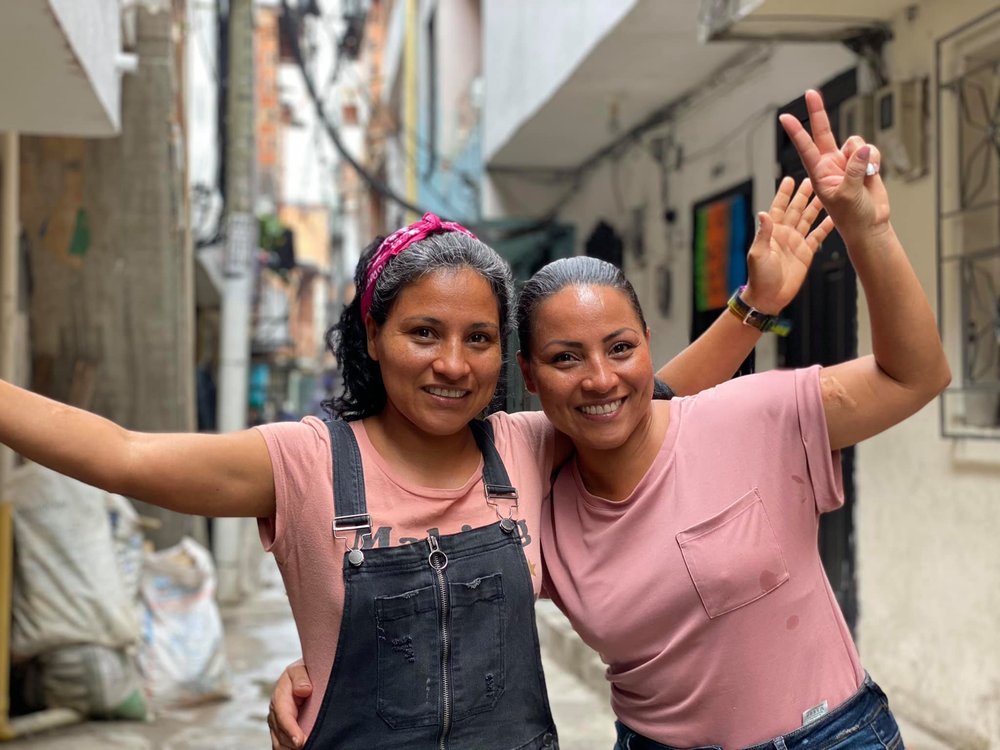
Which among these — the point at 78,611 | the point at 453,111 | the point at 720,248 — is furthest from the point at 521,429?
the point at 453,111

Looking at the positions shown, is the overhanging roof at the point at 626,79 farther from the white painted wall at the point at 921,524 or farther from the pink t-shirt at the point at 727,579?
the pink t-shirt at the point at 727,579

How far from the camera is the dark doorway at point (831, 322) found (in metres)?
2.45

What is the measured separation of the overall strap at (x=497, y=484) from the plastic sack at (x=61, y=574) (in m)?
3.37

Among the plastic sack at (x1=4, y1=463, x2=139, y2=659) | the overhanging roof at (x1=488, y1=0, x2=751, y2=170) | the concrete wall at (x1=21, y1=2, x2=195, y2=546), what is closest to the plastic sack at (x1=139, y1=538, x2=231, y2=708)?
the plastic sack at (x1=4, y1=463, x2=139, y2=659)

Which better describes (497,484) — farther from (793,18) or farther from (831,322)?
(793,18)

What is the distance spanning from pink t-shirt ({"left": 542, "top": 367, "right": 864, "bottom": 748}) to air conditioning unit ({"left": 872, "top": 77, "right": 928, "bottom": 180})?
2683 mm

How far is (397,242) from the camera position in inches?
71.2

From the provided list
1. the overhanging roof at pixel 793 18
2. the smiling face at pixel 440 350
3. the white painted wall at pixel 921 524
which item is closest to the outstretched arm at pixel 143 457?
the smiling face at pixel 440 350

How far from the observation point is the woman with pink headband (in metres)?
1.62

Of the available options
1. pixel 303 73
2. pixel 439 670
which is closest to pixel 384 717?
pixel 439 670

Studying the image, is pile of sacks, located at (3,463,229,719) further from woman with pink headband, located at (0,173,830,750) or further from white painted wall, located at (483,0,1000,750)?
woman with pink headband, located at (0,173,830,750)

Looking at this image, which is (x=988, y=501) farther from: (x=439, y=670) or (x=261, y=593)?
(x=261, y=593)

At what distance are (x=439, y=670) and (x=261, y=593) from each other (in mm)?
7588

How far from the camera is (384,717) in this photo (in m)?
1.67
